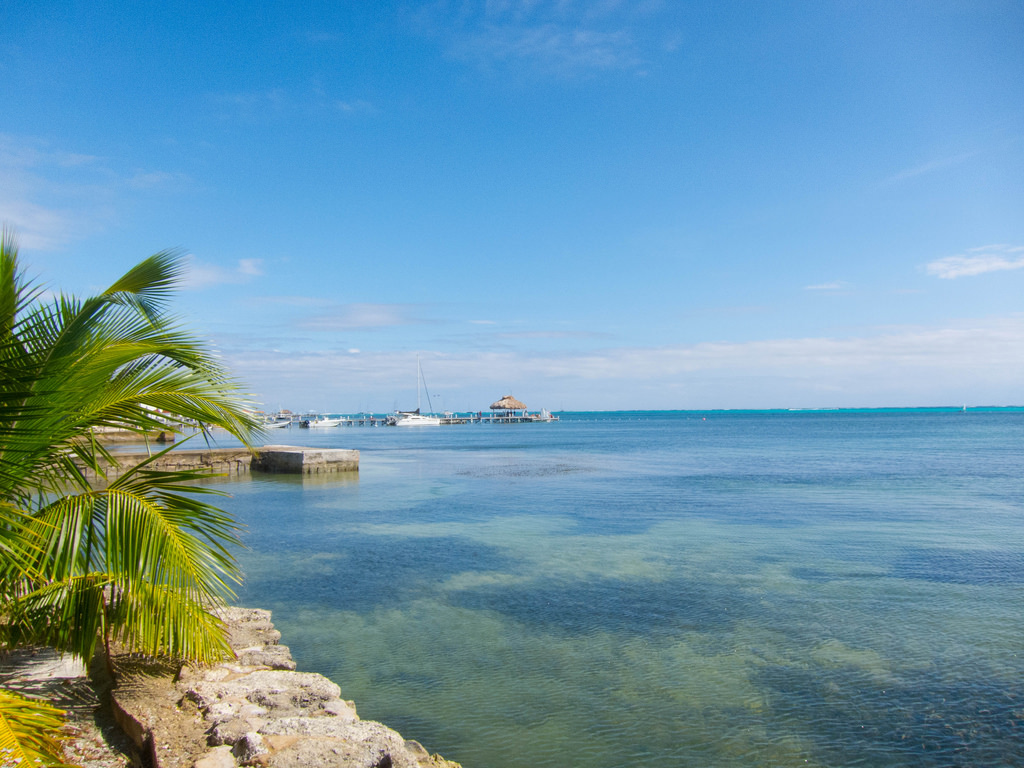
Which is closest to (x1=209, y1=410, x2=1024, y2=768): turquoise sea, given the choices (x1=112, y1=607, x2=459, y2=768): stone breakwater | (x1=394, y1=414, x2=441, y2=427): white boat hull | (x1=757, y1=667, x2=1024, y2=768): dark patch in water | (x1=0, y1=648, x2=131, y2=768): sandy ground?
(x1=757, y1=667, x2=1024, y2=768): dark patch in water

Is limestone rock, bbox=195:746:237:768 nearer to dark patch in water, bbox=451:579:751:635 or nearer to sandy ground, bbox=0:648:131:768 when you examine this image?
sandy ground, bbox=0:648:131:768

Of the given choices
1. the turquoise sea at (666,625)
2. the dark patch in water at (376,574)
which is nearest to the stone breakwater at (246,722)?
the turquoise sea at (666,625)

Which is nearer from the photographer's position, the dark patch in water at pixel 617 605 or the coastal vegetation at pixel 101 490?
the coastal vegetation at pixel 101 490

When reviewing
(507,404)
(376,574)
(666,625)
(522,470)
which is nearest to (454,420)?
(507,404)

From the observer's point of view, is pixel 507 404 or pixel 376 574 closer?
pixel 376 574

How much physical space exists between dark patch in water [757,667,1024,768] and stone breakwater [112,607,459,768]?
3.51m

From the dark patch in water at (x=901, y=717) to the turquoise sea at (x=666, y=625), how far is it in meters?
0.02

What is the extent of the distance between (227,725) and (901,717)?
6059mm

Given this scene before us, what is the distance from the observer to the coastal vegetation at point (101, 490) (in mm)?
3979

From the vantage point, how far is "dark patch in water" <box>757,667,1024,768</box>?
18.7ft

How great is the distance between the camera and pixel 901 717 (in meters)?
6.31

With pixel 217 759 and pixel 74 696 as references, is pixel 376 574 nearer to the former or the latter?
pixel 74 696

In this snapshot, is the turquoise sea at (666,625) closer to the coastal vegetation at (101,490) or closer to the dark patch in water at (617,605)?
the dark patch in water at (617,605)

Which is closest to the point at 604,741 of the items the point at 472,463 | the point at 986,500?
the point at 986,500
